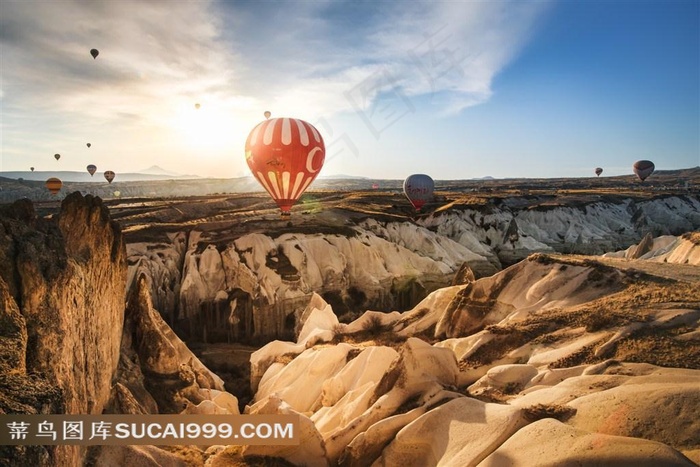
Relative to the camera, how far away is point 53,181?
79938mm

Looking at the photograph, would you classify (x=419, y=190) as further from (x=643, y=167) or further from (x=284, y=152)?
(x=643, y=167)

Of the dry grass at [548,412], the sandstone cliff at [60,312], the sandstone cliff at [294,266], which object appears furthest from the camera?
the sandstone cliff at [294,266]

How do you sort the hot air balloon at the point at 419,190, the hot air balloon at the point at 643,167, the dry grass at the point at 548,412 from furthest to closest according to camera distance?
the hot air balloon at the point at 643,167 → the hot air balloon at the point at 419,190 → the dry grass at the point at 548,412

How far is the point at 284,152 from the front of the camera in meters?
26.0

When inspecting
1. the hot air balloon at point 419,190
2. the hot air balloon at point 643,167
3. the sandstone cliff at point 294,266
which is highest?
the hot air balloon at point 643,167

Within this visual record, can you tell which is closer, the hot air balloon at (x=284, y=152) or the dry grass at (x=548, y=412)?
the dry grass at (x=548, y=412)

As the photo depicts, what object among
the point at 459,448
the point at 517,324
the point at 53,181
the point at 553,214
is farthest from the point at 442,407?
the point at 53,181

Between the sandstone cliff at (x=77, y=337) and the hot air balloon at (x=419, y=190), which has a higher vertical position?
the hot air balloon at (x=419, y=190)

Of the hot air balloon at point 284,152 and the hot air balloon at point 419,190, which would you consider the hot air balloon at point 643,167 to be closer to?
the hot air balloon at point 419,190

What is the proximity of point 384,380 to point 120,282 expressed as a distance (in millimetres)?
9024

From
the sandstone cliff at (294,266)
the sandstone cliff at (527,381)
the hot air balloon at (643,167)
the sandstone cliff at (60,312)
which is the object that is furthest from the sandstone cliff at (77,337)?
the hot air balloon at (643,167)

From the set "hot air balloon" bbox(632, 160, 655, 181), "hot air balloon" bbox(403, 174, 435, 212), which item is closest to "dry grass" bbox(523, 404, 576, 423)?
"hot air balloon" bbox(403, 174, 435, 212)

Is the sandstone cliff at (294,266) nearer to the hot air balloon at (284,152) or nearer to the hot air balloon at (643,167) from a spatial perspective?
the hot air balloon at (284,152)

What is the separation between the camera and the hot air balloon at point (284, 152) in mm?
25781
